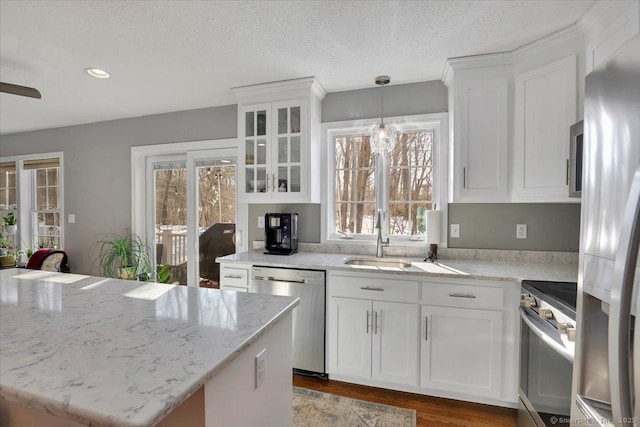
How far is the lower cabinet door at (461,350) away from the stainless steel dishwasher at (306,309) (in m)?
0.73

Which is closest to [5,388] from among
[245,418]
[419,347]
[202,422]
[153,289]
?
[202,422]

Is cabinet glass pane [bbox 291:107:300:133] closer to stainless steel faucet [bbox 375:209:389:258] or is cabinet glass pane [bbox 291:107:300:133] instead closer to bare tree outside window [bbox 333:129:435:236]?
bare tree outside window [bbox 333:129:435:236]

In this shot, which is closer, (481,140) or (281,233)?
(481,140)

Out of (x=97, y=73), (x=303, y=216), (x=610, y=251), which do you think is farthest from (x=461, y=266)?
(x=97, y=73)

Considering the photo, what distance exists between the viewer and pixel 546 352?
1.45m

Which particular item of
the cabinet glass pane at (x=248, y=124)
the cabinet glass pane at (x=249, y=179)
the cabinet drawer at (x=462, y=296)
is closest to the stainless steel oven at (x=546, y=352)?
the cabinet drawer at (x=462, y=296)

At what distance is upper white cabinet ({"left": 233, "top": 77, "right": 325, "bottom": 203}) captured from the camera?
2.68 metres

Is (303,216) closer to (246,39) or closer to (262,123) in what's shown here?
(262,123)

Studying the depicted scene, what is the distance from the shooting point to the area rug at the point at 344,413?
1.92m

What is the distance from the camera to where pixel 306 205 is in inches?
118

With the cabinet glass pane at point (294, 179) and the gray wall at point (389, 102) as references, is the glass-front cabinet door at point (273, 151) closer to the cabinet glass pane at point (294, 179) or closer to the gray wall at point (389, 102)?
the cabinet glass pane at point (294, 179)

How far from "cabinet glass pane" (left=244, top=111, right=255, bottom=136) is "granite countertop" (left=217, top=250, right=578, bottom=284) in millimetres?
1122

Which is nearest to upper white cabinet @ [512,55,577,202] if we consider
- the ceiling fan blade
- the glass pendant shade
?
the glass pendant shade

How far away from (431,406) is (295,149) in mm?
2204
